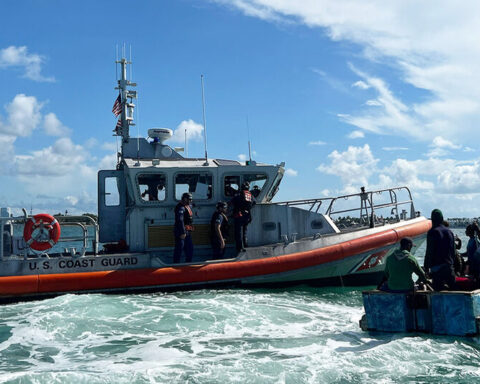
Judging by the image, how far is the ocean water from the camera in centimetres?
501

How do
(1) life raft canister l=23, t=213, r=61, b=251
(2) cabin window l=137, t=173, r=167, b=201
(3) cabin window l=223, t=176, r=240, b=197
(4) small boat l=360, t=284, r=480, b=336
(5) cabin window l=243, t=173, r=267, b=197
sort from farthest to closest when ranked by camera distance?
1. (5) cabin window l=243, t=173, r=267, b=197
2. (3) cabin window l=223, t=176, r=240, b=197
3. (2) cabin window l=137, t=173, r=167, b=201
4. (1) life raft canister l=23, t=213, r=61, b=251
5. (4) small boat l=360, t=284, r=480, b=336

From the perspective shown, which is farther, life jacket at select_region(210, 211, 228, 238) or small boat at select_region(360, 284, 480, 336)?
life jacket at select_region(210, 211, 228, 238)

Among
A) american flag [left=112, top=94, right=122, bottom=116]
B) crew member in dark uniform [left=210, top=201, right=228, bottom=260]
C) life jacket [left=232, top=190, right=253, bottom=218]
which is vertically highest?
american flag [left=112, top=94, right=122, bottom=116]

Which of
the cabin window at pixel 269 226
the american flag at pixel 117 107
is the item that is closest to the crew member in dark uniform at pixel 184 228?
the cabin window at pixel 269 226

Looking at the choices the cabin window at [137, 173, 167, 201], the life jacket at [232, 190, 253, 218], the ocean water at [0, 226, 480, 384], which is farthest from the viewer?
the cabin window at [137, 173, 167, 201]

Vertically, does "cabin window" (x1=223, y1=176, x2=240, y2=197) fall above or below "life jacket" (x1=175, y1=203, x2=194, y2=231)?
above

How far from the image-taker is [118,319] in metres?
7.31

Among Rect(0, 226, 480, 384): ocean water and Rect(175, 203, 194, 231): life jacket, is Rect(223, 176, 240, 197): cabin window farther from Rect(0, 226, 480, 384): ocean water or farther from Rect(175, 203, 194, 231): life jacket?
Rect(0, 226, 480, 384): ocean water

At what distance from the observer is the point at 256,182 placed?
10.0 meters

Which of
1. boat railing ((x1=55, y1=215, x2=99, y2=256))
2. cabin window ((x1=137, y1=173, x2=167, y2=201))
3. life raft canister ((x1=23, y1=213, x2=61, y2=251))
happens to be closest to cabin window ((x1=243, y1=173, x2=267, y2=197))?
cabin window ((x1=137, y1=173, x2=167, y2=201))

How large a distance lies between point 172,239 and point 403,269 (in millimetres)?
4657

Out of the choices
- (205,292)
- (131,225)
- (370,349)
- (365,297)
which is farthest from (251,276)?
(370,349)

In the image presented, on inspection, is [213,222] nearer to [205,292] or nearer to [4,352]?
[205,292]

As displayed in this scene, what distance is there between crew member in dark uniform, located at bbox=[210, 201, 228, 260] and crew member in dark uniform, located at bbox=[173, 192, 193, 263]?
44 cm
